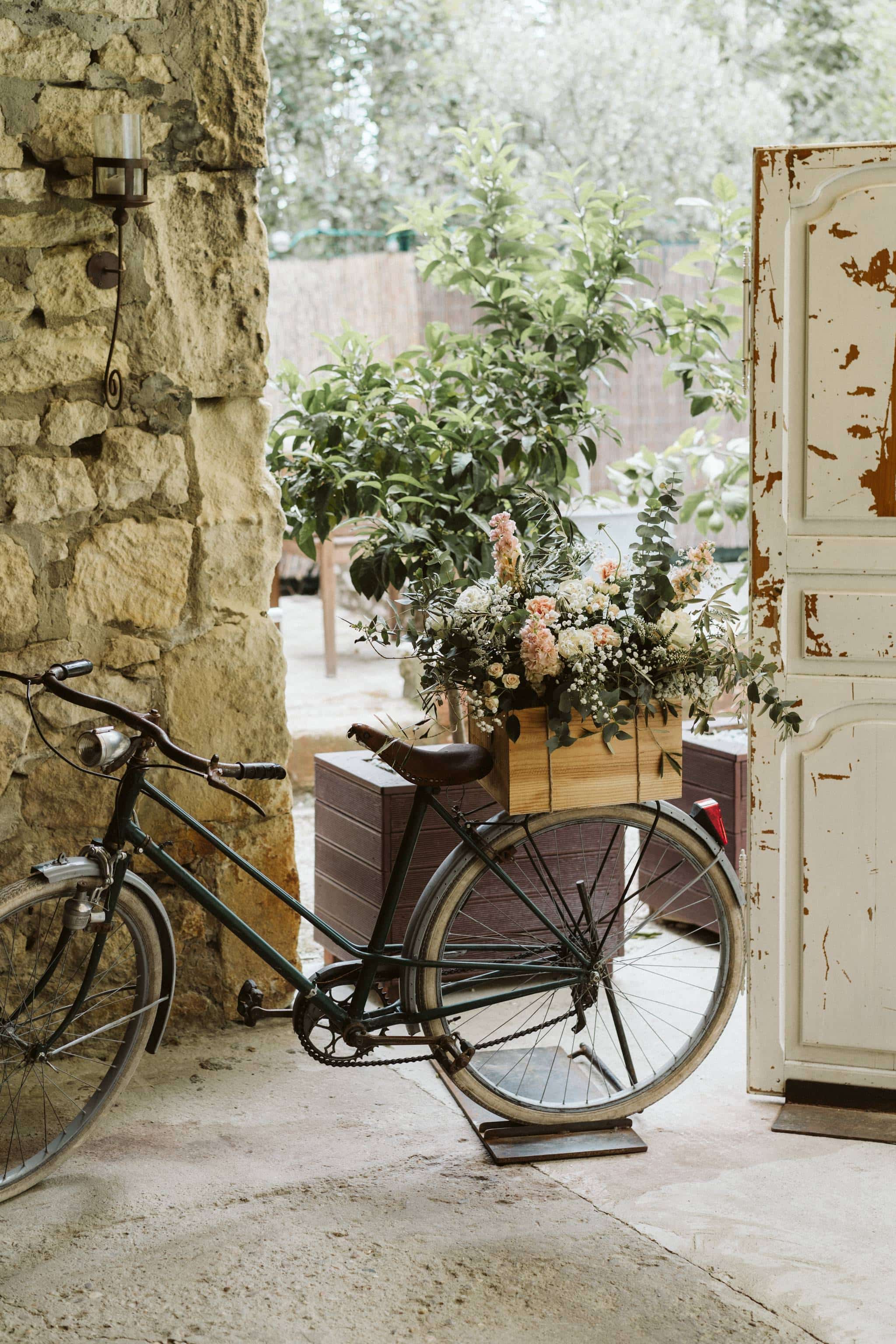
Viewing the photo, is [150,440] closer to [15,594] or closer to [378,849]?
[15,594]

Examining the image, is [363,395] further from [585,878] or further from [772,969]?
[772,969]

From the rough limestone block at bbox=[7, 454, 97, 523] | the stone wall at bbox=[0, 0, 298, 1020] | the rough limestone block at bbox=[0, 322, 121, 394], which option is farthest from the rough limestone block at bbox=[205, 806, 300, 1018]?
the rough limestone block at bbox=[0, 322, 121, 394]

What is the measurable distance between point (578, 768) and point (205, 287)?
134 centimetres

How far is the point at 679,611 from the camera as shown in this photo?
7.61 ft

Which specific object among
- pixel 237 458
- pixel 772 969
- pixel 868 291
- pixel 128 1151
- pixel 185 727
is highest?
pixel 868 291

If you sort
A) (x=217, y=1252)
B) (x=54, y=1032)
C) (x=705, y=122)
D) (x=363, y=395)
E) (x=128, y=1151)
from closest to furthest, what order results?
(x=217, y=1252)
(x=54, y=1032)
(x=128, y=1151)
(x=363, y=395)
(x=705, y=122)

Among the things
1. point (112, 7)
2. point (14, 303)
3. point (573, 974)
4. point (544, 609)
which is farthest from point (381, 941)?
point (112, 7)

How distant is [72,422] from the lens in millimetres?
2717

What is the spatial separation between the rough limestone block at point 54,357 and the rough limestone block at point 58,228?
0.17 meters

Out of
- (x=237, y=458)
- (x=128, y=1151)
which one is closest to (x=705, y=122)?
(x=237, y=458)

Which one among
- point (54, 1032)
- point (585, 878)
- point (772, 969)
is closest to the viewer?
point (54, 1032)

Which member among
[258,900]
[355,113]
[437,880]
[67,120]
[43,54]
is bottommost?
[258,900]

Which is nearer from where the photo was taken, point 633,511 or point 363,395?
point 363,395

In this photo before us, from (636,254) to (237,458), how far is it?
1.32 m
